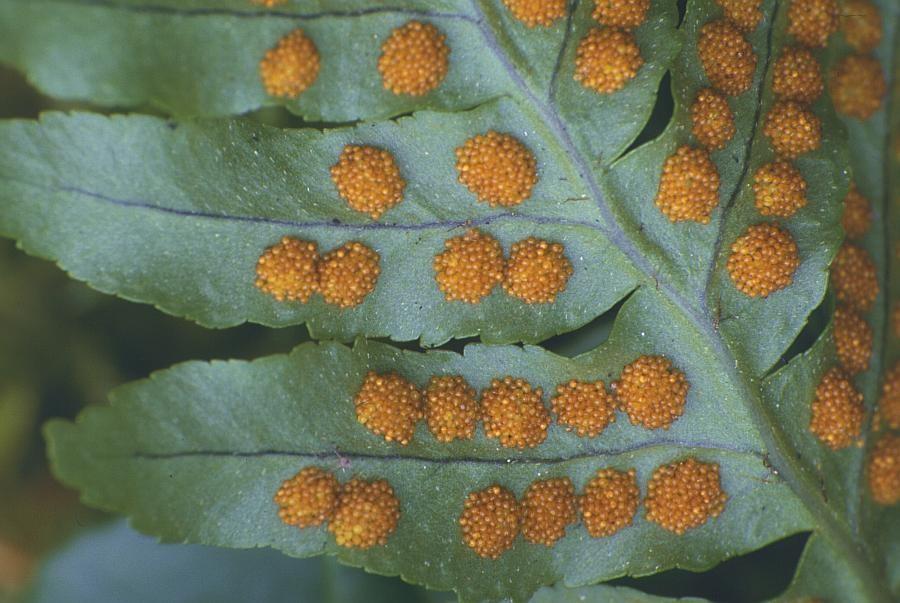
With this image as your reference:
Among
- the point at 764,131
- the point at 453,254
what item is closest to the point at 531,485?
the point at 453,254

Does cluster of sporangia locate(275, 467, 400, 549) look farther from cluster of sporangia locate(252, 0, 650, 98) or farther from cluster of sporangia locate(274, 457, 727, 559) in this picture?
cluster of sporangia locate(252, 0, 650, 98)

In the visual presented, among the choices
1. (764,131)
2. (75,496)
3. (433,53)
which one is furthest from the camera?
(75,496)

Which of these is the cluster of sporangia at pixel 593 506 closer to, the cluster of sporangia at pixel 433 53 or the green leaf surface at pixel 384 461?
the green leaf surface at pixel 384 461

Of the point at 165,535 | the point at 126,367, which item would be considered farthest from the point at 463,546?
the point at 126,367

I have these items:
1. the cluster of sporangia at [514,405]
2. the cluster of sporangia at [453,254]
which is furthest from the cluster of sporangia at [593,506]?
the cluster of sporangia at [453,254]

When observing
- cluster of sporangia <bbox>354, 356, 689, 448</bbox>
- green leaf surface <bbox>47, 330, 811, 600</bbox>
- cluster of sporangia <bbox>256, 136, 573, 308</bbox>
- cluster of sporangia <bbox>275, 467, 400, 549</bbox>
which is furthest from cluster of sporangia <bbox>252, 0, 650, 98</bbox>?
cluster of sporangia <bbox>275, 467, 400, 549</bbox>

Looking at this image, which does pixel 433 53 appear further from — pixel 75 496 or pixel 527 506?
pixel 75 496
